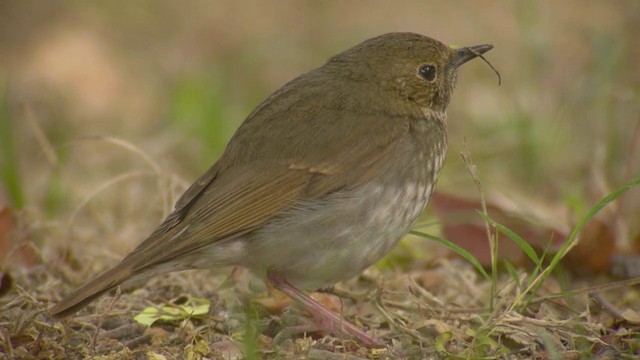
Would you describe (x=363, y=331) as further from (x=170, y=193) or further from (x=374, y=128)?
(x=170, y=193)

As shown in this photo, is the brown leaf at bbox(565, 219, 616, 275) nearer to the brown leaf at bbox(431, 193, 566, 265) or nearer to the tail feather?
the brown leaf at bbox(431, 193, 566, 265)

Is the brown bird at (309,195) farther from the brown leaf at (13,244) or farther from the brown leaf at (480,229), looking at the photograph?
the brown leaf at (13,244)

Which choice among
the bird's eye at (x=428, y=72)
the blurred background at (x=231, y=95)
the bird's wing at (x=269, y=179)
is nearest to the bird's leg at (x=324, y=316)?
the bird's wing at (x=269, y=179)

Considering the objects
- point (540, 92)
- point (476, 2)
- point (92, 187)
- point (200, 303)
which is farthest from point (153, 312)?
point (476, 2)

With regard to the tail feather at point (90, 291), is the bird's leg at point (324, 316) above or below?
below

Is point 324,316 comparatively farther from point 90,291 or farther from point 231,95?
point 231,95

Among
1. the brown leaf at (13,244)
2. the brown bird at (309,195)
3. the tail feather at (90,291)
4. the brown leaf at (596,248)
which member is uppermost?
the brown bird at (309,195)
